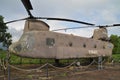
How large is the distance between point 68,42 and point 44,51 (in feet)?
10.6

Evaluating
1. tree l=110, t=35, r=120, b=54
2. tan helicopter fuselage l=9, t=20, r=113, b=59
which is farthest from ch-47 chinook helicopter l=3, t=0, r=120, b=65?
tree l=110, t=35, r=120, b=54

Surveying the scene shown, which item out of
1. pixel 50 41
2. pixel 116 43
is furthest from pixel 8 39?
pixel 50 41

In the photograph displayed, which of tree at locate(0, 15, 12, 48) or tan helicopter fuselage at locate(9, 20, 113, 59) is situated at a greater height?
tree at locate(0, 15, 12, 48)

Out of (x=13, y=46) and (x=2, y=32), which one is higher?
(x=2, y=32)

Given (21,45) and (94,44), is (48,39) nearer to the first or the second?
(21,45)

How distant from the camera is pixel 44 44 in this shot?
17.8m

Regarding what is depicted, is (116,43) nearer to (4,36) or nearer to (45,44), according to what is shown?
(4,36)

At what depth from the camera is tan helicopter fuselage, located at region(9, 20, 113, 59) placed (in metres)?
17.0

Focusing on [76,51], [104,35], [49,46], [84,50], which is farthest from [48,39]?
[104,35]

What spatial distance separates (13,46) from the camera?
667 inches

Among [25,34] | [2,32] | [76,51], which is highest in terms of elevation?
[2,32]

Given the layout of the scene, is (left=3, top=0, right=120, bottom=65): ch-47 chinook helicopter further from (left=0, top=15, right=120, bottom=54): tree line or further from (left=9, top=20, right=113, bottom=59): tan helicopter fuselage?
(left=0, top=15, right=120, bottom=54): tree line

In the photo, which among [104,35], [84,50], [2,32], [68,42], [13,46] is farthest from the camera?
[2,32]

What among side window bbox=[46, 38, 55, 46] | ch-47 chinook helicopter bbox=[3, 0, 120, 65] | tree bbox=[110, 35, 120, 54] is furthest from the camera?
tree bbox=[110, 35, 120, 54]
